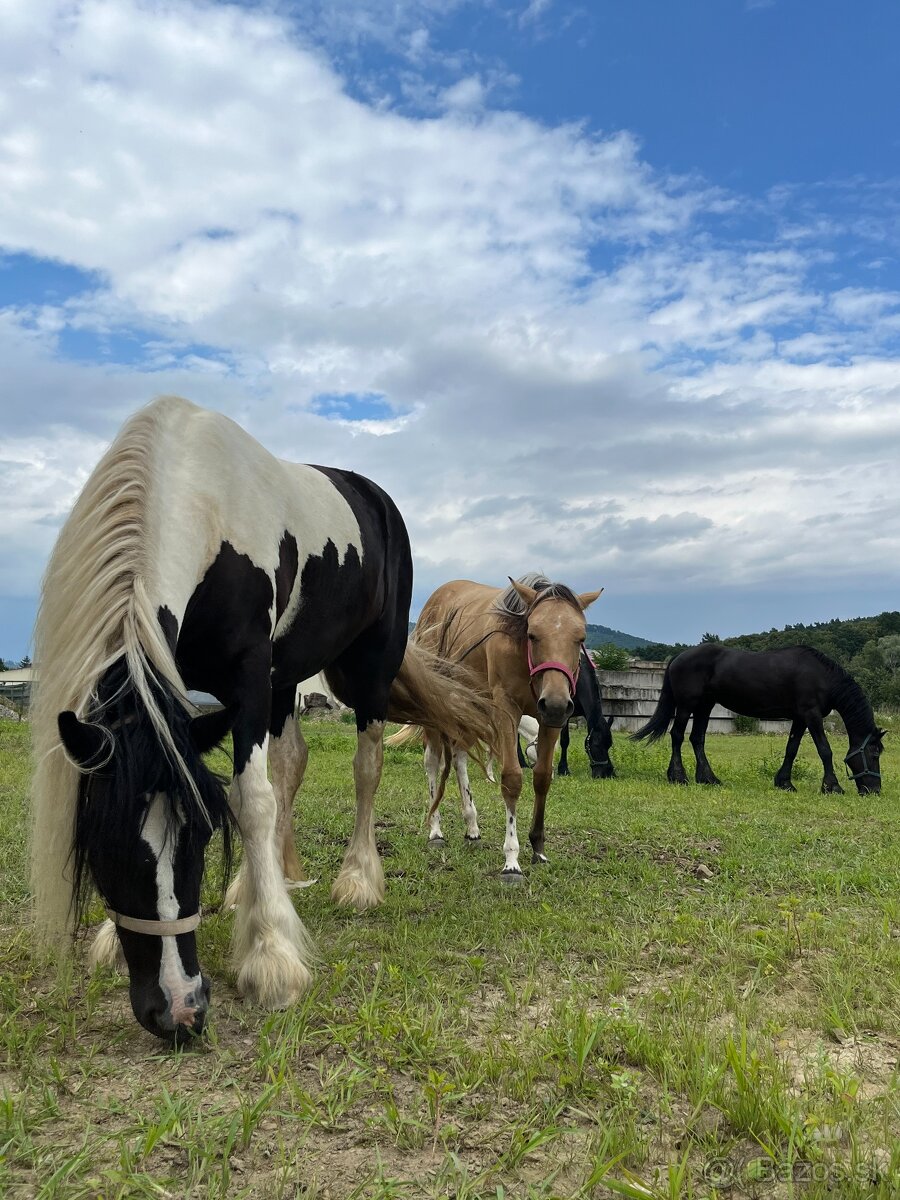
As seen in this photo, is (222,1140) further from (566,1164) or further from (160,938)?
(566,1164)

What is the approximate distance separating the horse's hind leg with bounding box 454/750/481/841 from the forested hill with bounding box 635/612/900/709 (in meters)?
27.3

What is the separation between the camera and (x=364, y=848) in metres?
4.32

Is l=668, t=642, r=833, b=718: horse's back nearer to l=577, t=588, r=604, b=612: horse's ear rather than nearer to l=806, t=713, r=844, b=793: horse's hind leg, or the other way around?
l=806, t=713, r=844, b=793: horse's hind leg

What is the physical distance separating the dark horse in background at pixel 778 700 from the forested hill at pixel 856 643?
19872mm

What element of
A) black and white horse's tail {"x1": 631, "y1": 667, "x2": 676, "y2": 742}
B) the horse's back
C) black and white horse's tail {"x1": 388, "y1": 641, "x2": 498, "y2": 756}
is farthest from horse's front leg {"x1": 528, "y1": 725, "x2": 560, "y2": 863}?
the horse's back

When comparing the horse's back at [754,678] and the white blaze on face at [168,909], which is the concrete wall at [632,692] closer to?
the horse's back at [754,678]

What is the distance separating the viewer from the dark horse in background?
36.7ft

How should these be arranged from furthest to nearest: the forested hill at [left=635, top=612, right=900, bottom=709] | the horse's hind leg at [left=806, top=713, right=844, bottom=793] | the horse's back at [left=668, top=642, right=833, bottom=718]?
the forested hill at [left=635, top=612, right=900, bottom=709] → the horse's back at [left=668, top=642, right=833, bottom=718] → the horse's hind leg at [left=806, top=713, right=844, bottom=793]

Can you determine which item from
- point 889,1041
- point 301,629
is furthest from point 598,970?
point 301,629

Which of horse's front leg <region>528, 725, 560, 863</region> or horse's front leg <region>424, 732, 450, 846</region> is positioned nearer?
horse's front leg <region>528, 725, 560, 863</region>

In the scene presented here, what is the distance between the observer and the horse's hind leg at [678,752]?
11.7 meters

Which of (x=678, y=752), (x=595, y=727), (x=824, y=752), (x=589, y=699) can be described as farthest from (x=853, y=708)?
(x=589, y=699)

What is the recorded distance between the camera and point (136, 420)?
311 cm

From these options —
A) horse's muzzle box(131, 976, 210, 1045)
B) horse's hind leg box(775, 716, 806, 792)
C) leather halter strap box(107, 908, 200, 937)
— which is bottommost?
horse's hind leg box(775, 716, 806, 792)
